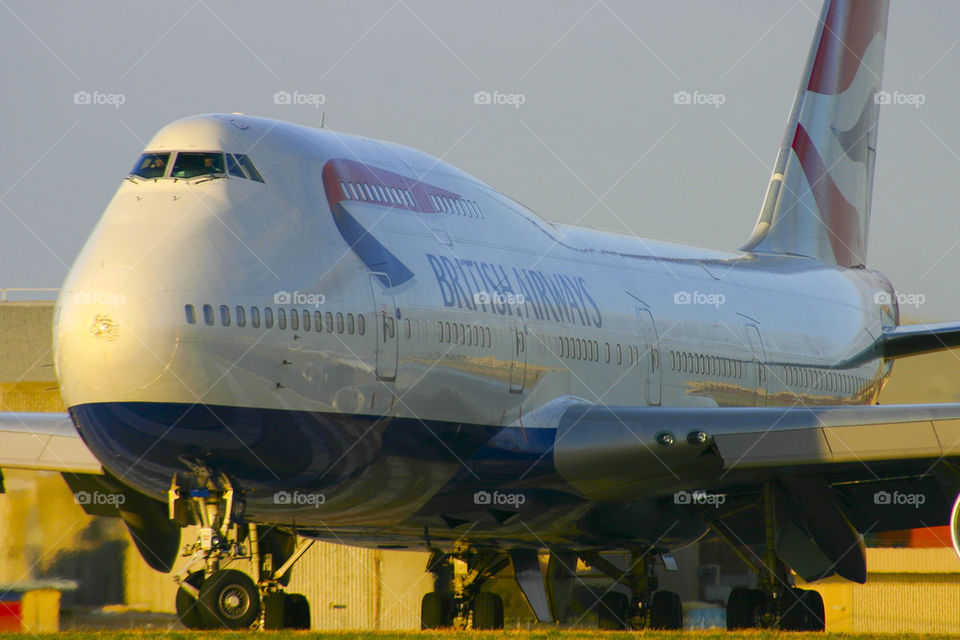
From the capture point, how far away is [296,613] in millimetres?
16016

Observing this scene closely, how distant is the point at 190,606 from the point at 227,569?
31.0 inches

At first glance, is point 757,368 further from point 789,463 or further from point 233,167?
point 233,167

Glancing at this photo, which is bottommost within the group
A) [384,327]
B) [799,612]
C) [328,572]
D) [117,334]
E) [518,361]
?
[799,612]

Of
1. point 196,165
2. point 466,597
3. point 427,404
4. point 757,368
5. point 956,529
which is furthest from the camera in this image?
point 757,368

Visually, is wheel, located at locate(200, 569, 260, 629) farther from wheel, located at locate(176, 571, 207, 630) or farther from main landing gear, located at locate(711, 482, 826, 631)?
main landing gear, located at locate(711, 482, 826, 631)

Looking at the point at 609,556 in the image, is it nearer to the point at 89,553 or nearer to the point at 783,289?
the point at 783,289

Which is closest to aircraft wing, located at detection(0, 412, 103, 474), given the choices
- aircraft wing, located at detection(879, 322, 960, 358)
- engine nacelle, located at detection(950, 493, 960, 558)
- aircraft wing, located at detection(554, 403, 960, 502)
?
aircraft wing, located at detection(554, 403, 960, 502)

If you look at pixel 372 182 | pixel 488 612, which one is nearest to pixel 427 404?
pixel 372 182

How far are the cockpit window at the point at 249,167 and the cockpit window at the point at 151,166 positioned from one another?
0.64 metres

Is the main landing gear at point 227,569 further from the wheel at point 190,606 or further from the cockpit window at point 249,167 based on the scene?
the cockpit window at point 249,167

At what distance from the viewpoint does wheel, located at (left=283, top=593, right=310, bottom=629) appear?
1592 cm

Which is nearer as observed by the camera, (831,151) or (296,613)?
(296,613)

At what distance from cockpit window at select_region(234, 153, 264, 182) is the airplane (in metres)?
0.03

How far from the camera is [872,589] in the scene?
2595 centimetres
